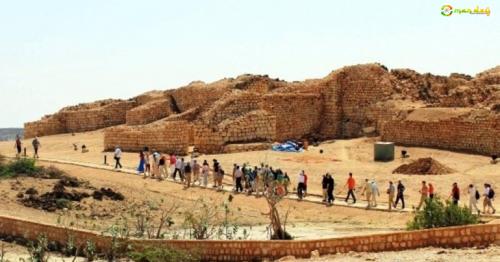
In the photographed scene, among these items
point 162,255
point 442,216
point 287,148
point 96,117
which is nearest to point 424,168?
point 287,148

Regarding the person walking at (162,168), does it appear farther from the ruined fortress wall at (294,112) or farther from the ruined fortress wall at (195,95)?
the ruined fortress wall at (195,95)

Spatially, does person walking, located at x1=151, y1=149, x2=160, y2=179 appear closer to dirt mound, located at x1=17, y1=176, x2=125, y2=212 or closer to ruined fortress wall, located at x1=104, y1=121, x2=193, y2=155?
dirt mound, located at x1=17, y1=176, x2=125, y2=212

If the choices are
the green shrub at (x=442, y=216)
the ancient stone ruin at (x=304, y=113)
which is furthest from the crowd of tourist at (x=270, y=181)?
the ancient stone ruin at (x=304, y=113)

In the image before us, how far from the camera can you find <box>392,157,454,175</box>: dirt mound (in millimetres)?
23078

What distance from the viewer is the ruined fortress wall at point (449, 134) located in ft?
86.6

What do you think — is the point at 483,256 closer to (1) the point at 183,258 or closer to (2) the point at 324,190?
(1) the point at 183,258

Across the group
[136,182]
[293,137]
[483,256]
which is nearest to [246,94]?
[293,137]

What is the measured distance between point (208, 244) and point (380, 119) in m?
20.8

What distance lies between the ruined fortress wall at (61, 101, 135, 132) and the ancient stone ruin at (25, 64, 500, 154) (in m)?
0.05

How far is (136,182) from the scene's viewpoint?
23.0 metres

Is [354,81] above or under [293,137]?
above

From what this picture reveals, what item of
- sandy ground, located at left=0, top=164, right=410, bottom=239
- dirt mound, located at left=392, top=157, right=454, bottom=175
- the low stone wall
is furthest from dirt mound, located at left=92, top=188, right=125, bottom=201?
dirt mound, located at left=392, top=157, right=454, bottom=175

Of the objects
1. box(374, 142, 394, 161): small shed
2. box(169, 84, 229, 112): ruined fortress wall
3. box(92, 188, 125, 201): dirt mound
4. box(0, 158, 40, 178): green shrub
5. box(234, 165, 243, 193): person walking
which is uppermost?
box(169, 84, 229, 112): ruined fortress wall

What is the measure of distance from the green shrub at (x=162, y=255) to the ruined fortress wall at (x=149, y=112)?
23957mm
